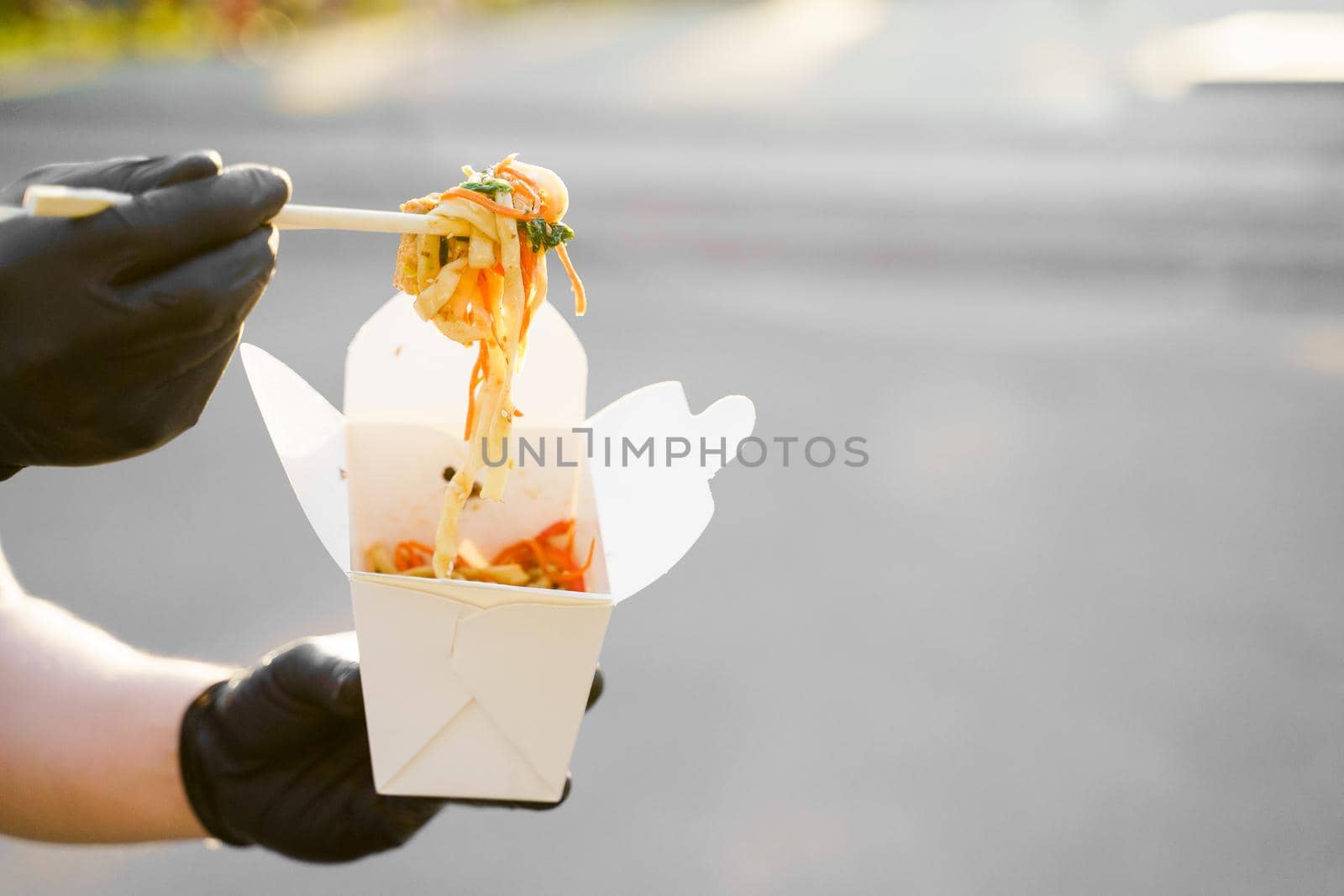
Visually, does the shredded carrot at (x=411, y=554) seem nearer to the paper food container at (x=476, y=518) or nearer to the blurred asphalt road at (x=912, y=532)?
the paper food container at (x=476, y=518)

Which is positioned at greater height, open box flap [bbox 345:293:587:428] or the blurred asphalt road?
open box flap [bbox 345:293:587:428]

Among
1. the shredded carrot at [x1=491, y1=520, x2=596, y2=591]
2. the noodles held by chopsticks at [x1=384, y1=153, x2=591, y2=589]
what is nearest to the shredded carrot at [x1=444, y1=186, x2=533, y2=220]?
the noodles held by chopsticks at [x1=384, y1=153, x2=591, y2=589]

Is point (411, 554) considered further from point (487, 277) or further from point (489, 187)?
point (489, 187)

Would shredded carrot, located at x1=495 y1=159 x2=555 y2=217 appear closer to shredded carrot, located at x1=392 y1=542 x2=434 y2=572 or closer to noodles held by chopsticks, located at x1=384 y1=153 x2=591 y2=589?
noodles held by chopsticks, located at x1=384 y1=153 x2=591 y2=589

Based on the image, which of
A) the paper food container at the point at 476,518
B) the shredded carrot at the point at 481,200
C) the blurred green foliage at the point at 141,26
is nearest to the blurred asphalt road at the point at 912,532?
the paper food container at the point at 476,518

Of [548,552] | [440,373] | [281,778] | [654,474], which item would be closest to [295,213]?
[440,373]

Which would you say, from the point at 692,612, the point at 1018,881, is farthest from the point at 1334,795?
the point at 692,612
